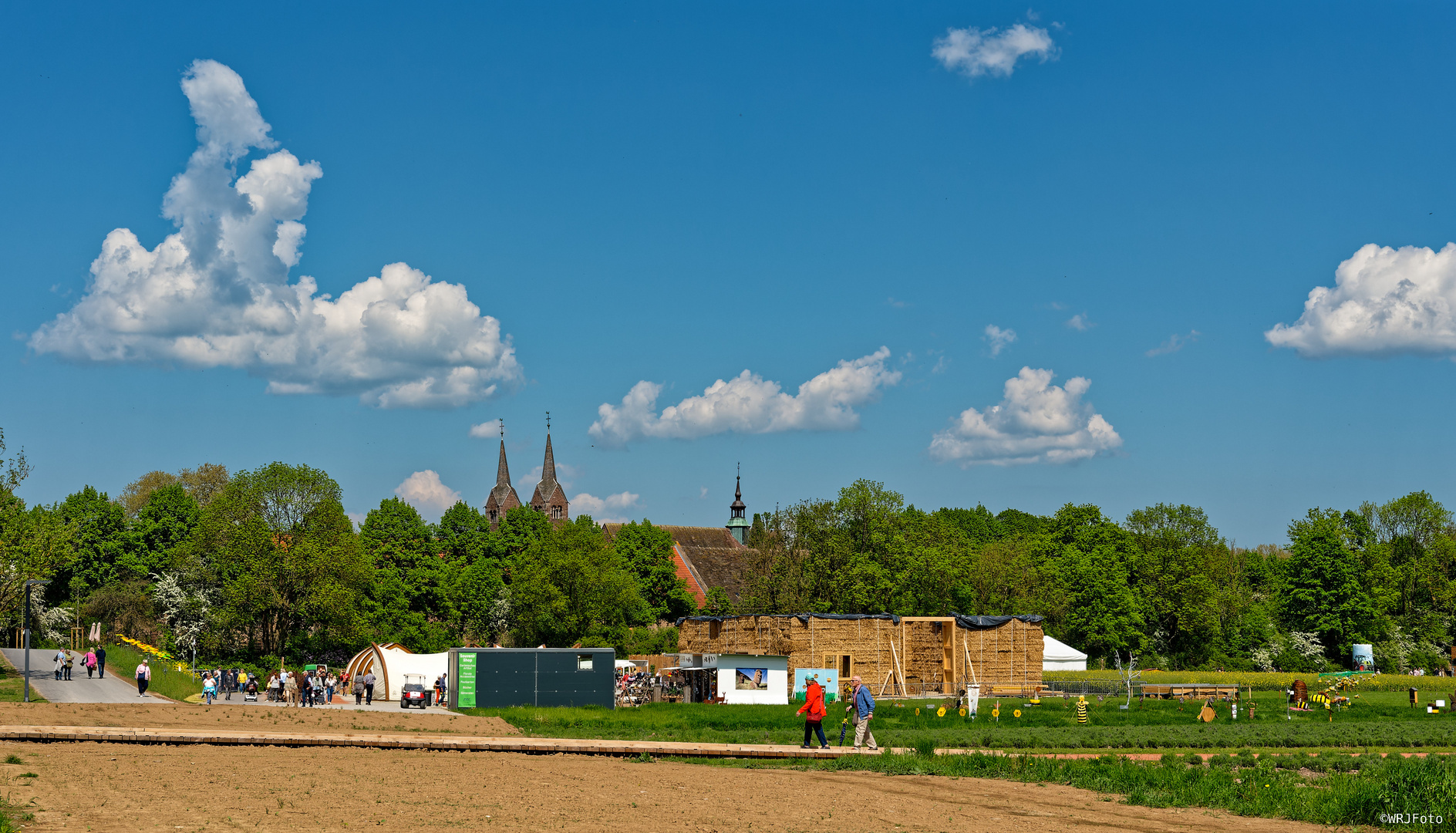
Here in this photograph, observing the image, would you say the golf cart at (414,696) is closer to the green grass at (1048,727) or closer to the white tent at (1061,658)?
the green grass at (1048,727)

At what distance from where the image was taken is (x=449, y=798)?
1642cm

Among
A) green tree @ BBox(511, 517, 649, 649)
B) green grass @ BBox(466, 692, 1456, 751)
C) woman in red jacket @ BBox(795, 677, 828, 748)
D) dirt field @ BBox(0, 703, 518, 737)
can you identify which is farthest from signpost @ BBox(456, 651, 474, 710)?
green tree @ BBox(511, 517, 649, 649)

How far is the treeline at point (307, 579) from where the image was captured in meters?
69.2

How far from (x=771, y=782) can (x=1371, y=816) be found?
860cm

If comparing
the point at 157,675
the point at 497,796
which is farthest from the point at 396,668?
the point at 497,796

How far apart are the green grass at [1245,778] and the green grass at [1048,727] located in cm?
245

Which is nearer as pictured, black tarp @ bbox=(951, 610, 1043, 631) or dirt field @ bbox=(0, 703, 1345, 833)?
dirt field @ bbox=(0, 703, 1345, 833)

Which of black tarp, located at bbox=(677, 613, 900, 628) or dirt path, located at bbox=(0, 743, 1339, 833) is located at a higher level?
black tarp, located at bbox=(677, 613, 900, 628)

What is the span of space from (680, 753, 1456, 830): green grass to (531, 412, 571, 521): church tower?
121 meters

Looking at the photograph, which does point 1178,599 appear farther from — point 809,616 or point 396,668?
point 396,668

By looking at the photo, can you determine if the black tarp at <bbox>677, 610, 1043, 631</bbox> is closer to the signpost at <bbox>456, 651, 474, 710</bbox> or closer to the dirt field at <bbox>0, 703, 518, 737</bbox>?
the signpost at <bbox>456, 651, 474, 710</bbox>

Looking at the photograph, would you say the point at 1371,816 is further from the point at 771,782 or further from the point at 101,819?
the point at 101,819

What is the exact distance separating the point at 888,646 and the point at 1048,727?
18157mm

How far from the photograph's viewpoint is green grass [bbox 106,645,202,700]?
45.5 meters
